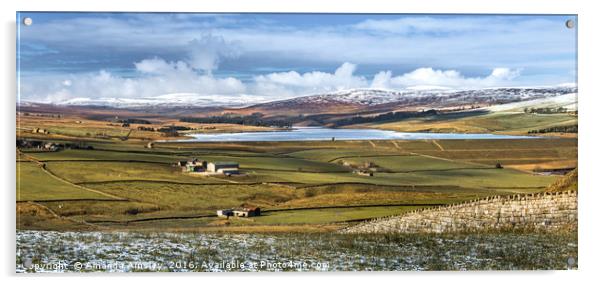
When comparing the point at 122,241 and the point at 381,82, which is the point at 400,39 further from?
the point at 122,241

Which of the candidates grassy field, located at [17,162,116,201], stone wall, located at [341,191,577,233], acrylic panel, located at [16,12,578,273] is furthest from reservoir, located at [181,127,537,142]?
grassy field, located at [17,162,116,201]

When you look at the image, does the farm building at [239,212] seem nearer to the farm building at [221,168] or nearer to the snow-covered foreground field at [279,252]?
the snow-covered foreground field at [279,252]

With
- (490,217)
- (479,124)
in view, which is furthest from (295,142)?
(490,217)

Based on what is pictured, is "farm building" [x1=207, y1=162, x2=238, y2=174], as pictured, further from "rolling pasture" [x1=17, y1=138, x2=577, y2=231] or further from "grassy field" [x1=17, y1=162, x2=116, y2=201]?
"grassy field" [x1=17, y1=162, x2=116, y2=201]

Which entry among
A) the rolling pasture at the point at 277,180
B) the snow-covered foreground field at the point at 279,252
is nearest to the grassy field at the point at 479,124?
the rolling pasture at the point at 277,180

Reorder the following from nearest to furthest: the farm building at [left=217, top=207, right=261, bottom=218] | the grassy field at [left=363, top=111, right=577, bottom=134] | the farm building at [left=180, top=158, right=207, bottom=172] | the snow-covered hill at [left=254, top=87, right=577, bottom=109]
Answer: the farm building at [left=217, top=207, right=261, bottom=218] → the farm building at [left=180, top=158, right=207, bottom=172] → the snow-covered hill at [left=254, top=87, right=577, bottom=109] → the grassy field at [left=363, top=111, right=577, bottom=134]
